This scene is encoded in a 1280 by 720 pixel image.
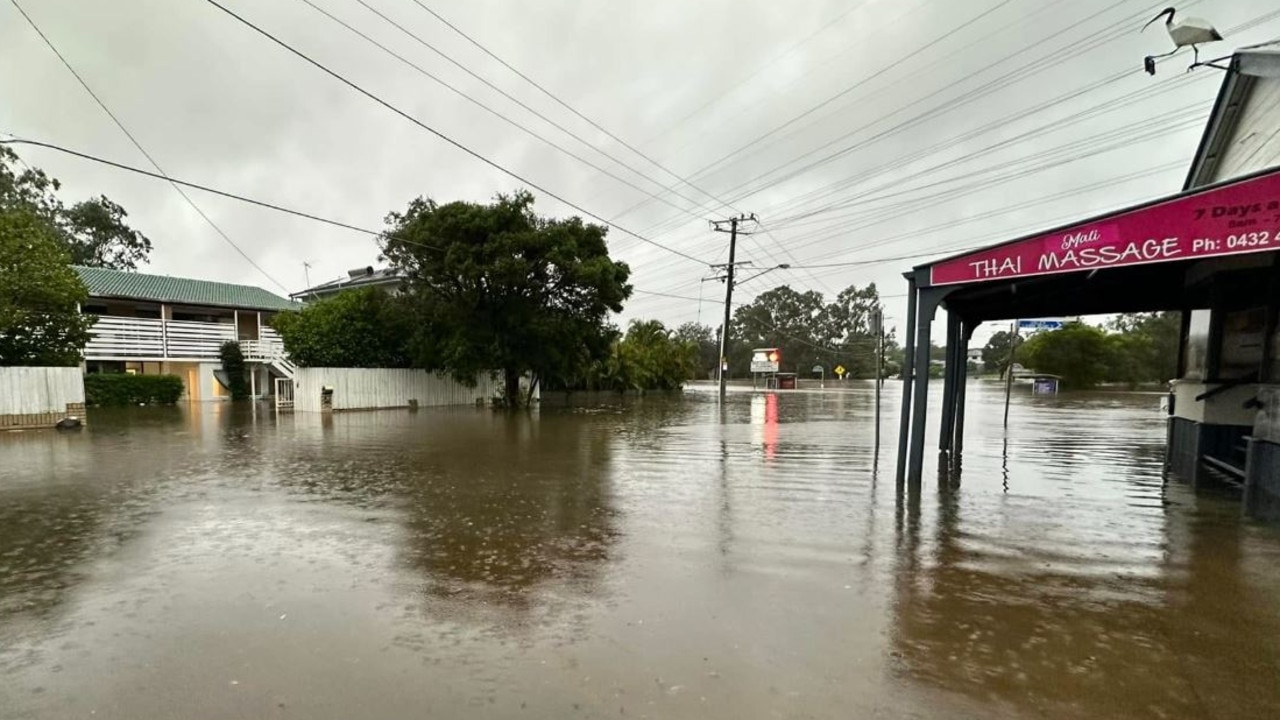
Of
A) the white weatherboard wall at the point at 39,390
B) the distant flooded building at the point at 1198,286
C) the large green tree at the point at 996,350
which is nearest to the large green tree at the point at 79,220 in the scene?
the white weatherboard wall at the point at 39,390

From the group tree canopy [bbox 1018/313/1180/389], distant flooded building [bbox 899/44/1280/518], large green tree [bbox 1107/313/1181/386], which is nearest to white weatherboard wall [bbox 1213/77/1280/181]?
distant flooded building [bbox 899/44/1280/518]

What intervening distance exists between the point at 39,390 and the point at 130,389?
11.6 m

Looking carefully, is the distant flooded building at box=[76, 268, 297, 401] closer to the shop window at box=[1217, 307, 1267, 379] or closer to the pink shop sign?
the pink shop sign

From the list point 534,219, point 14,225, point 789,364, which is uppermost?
point 534,219

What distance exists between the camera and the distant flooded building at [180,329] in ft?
94.8

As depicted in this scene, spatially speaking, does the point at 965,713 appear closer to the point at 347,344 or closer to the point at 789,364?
the point at 347,344

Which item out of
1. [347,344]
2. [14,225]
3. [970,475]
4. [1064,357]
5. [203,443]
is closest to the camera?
[970,475]

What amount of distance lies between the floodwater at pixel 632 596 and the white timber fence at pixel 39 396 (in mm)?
9835

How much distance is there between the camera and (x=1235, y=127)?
10.8 m

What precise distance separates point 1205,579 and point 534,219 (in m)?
25.1

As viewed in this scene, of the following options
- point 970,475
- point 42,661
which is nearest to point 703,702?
point 42,661

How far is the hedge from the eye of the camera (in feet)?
85.0

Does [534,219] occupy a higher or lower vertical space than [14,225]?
higher

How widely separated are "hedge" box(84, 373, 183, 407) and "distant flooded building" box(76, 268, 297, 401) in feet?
7.30
